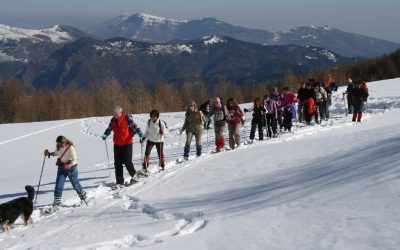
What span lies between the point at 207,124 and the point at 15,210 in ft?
32.7

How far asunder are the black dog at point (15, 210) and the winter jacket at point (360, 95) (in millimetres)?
15636

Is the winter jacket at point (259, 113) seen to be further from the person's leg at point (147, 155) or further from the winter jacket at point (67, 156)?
the winter jacket at point (67, 156)

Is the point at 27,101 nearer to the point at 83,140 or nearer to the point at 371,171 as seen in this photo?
the point at 83,140

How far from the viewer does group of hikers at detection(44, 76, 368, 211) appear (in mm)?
10719

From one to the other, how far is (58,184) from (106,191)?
1.59 meters

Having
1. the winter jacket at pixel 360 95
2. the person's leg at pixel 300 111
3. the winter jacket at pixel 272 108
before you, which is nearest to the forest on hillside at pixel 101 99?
the person's leg at pixel 300 111

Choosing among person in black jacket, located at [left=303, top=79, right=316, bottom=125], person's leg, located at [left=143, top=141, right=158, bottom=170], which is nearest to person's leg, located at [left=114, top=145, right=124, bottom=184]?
person's leg, located at [left=143, top=141, right=158, bottom=170]

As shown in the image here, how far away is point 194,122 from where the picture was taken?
1546cm

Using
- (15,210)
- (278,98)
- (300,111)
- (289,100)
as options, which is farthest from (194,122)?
(300,111)

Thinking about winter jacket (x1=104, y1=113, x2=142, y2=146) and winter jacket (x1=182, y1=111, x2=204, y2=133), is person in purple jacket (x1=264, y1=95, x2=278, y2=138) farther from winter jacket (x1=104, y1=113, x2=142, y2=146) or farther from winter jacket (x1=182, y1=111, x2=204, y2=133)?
winter jacket (x1=104, y1=113, x2=142, y2=146)

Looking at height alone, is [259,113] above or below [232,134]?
above

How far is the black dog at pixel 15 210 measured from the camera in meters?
9.07

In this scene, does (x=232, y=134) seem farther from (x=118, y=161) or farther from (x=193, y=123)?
(x=118, y=161)

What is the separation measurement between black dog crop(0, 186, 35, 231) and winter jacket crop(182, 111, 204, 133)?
682cm
